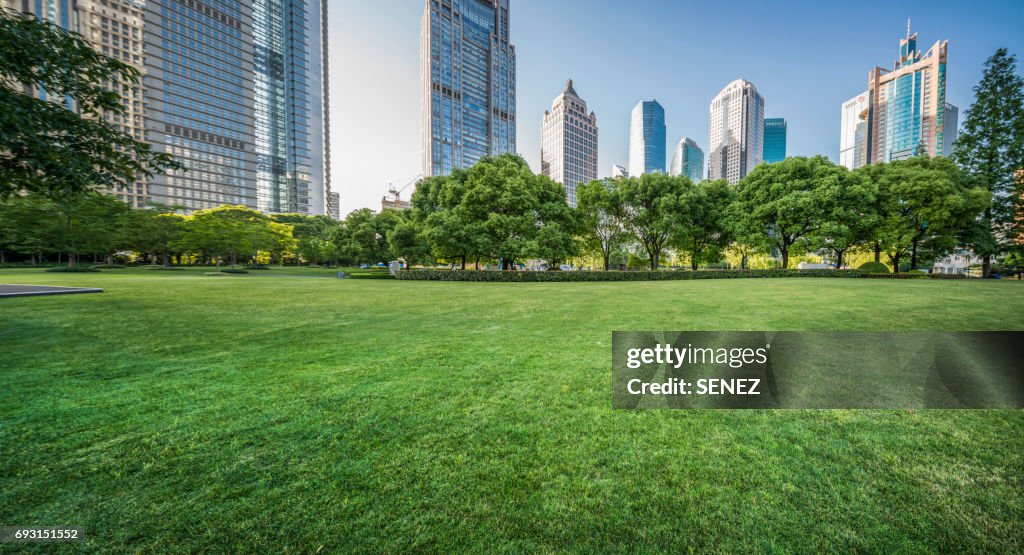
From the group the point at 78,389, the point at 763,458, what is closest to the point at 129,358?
the point at 78,389

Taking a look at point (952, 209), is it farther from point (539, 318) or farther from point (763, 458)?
point (763, 458)

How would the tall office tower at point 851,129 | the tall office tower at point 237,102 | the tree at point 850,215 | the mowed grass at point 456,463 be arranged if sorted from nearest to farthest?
1. the mowed grass at point 456,463
2. the tree at point 850,215
3. the tall office tower at point 237,102
4. the tall office tower at point 851,129

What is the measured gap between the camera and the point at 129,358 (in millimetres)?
5082

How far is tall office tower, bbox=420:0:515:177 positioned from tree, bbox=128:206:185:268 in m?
69.3

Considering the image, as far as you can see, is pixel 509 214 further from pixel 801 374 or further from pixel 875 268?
pixel 875 268

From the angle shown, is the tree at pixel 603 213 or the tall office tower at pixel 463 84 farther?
the tall office tower at pixel 463 84

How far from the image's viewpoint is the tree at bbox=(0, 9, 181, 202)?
5.93m

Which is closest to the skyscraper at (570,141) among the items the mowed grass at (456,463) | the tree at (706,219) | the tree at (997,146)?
the tree at (706,219)

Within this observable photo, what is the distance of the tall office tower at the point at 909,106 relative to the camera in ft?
325

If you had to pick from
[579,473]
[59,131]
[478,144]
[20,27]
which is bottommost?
[579,473]

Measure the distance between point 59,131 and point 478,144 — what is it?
118 meters

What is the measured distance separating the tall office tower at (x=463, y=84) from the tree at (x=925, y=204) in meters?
98.6

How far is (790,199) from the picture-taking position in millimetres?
29828

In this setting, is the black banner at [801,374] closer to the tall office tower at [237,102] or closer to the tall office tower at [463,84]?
the tall office tower at [237,102]
